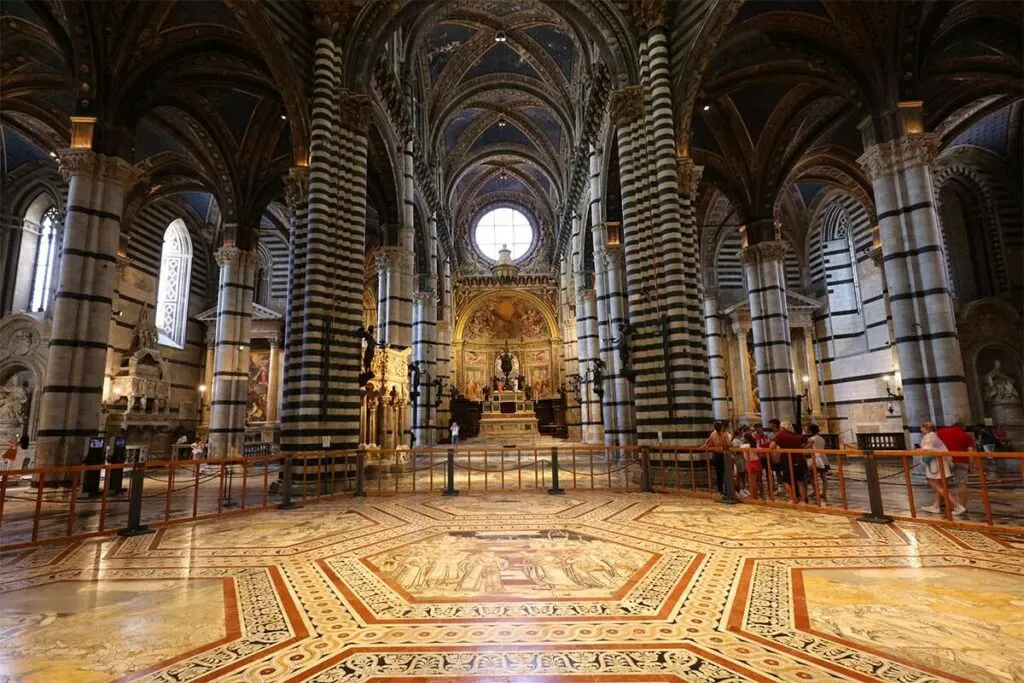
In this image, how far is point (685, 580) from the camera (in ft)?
13.1

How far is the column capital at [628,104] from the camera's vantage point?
39.7ft

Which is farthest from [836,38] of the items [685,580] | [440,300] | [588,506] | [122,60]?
[440,300]

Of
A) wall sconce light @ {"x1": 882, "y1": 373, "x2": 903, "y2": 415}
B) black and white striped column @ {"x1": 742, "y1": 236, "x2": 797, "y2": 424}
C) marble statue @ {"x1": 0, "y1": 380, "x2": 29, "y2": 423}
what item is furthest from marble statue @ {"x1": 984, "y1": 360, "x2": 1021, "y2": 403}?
marble statue @ {"x1": 0, "y1": 380, "x2": 29, "y2": 423}

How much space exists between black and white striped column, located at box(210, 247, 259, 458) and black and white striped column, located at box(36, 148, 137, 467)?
20.1ft

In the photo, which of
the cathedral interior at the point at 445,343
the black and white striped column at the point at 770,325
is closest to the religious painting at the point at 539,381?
the cathedral interior at the point at 445,343

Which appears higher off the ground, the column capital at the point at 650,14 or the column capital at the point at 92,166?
the column capital at the point at 650,14

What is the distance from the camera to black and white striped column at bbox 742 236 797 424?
17.4 meters

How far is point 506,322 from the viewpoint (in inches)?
1449

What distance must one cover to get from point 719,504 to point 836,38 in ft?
40.7

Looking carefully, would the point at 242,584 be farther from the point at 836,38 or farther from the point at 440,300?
the point at 440,300

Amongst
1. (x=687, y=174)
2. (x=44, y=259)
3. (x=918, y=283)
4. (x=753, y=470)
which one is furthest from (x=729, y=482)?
(x=44, y=259)

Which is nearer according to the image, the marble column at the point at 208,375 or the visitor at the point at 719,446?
the visitor at the point at 719,446

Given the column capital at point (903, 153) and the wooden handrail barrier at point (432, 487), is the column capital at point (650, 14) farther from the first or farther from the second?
the wooden handrail barrier at point (432, 487)

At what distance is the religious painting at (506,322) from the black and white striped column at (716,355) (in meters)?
13.9
